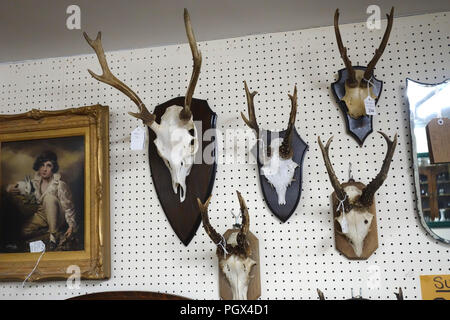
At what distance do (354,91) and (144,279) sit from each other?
1.27 metres

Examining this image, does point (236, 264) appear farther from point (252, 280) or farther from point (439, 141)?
point (439, 141)

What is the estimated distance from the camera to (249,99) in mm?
1981

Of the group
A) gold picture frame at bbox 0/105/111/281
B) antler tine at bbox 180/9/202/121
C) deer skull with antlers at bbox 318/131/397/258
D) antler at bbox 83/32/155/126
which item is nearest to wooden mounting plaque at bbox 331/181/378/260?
deer skull with antlers at bbox 318/131/397/258

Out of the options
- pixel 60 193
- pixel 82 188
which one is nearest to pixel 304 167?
pixel 82 188

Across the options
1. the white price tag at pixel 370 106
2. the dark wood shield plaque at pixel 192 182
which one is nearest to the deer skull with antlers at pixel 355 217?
the white price tag at pixel 370 106

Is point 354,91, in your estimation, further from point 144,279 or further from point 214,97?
point 144,279

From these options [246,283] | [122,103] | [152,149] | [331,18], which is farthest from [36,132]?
[331,18]

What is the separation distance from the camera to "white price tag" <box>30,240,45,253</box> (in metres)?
2.29

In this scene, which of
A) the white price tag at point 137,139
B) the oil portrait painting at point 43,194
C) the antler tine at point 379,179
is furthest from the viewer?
the oil portrait painting at point 43,194

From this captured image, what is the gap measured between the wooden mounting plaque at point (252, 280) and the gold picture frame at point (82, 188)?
0.54 meters

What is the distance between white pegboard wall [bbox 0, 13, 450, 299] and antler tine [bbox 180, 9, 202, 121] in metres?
0.19

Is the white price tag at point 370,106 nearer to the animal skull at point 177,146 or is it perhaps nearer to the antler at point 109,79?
the animal skull at point 177,146

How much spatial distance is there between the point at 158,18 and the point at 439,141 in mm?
1319

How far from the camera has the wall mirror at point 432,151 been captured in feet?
6.42
